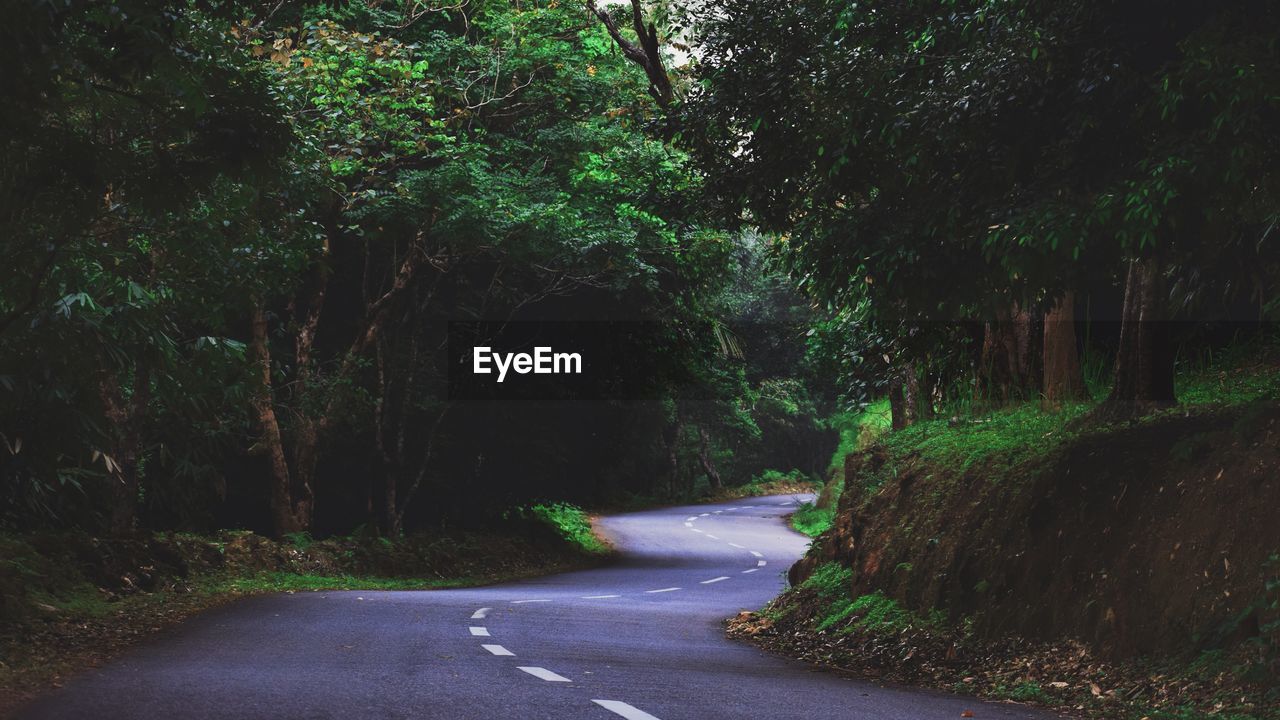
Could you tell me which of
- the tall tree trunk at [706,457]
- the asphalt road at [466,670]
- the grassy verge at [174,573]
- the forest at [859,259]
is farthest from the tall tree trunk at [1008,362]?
the tall tree trunk at [706,457]

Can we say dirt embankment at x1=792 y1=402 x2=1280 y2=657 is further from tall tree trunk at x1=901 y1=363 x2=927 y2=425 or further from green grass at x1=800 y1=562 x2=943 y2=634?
tall tree trunk at x1=901 y1=363 x2=927 y2=425

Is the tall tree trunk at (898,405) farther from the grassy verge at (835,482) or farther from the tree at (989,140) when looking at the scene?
the grassy verge at (835,482)

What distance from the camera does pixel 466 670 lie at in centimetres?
1024

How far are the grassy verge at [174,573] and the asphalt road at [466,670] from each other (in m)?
0.73

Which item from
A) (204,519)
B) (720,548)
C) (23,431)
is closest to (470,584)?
(204,519)

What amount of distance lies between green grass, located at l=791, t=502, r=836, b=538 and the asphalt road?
2441cm

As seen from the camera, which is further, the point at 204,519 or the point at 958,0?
the point at 204,519

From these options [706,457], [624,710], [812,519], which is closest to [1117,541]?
[624,710]

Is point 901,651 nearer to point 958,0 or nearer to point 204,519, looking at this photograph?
point 958,0

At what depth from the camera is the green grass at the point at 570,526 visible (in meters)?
35.0

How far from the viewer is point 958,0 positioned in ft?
33.7

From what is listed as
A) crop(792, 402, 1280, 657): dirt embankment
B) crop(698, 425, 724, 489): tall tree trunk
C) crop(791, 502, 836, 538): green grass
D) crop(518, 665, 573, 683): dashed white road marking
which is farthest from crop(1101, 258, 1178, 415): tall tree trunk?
crop(698, 425, 724, 489): tall tree trunk

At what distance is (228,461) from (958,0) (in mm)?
21172

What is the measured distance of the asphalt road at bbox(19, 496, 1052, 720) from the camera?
808cm
